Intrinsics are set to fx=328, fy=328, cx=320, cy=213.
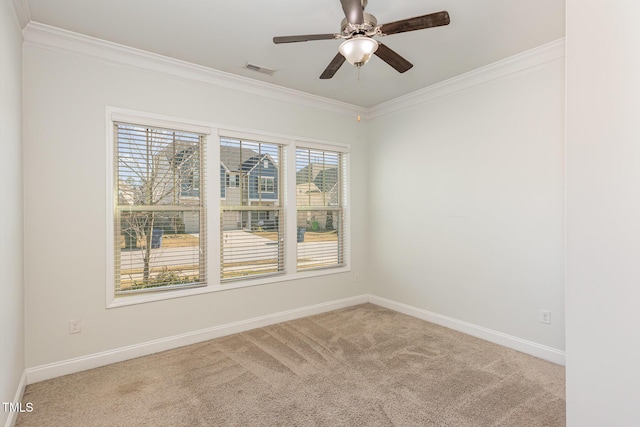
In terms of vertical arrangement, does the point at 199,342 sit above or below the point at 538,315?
below

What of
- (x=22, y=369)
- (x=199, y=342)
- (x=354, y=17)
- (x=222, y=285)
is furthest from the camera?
(x=222, y=285)

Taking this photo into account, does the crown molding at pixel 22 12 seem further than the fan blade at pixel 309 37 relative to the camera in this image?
Yes

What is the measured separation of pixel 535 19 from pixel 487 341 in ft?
9.69

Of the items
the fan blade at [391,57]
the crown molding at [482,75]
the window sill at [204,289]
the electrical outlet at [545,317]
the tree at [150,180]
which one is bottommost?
the electrical outlet at [545,317]

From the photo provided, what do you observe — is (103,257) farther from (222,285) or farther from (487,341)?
(487,341)

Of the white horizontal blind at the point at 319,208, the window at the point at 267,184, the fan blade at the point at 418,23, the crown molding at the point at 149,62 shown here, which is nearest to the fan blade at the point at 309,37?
the fan blade at the point at 418,23

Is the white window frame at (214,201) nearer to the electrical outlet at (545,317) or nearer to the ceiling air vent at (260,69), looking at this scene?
the ceiling air vent at (260,69)

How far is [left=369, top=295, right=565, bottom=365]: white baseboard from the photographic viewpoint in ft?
9.71

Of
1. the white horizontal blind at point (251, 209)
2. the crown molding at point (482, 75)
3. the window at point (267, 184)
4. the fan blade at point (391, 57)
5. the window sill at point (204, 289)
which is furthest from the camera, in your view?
the window at point (267, 184)

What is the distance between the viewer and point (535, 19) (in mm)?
2547

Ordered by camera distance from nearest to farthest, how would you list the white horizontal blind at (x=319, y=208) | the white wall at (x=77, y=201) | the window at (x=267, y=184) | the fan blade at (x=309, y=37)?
the fan blade at (x=309, y=37) < the white wall at (x=77, y=201) < the window at (x=267, y=184) < the white horizontal blind at (x=319, y=208)

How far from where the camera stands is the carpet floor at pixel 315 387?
2.16 m

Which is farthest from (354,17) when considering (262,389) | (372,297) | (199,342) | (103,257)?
(372,297)

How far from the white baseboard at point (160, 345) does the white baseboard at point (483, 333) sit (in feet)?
2.80
